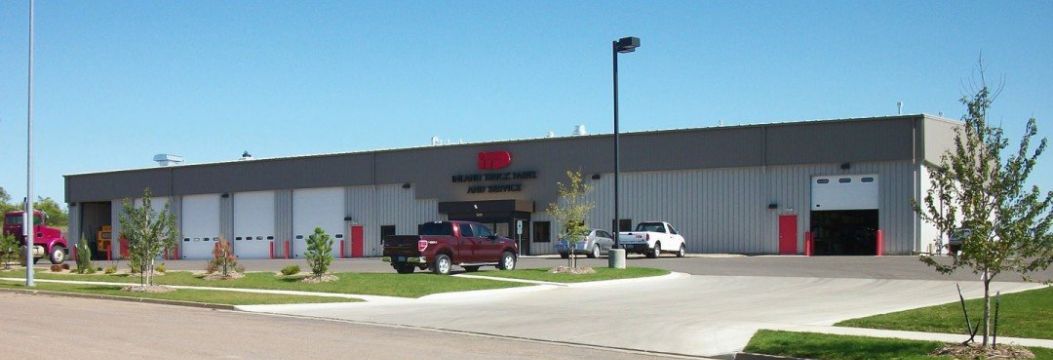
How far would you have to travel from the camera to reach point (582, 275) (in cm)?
2981

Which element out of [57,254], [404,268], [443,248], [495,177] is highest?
[495,177]

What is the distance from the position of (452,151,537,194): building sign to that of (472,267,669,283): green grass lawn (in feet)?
72.0

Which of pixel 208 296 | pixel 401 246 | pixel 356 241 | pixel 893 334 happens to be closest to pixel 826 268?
pixel 401 246

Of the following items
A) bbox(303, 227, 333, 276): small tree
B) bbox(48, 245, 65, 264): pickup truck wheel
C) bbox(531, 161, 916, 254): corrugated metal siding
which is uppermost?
Answer: bbox(531, 161, 916, 254): corrugated metal siding

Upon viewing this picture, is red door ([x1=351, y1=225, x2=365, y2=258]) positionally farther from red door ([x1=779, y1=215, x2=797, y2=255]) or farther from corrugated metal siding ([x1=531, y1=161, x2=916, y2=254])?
red door ([x1=779, y1=215, x2=797, y2=255])

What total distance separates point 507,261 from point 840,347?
20.2 meters

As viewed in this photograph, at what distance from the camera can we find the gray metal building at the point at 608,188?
44188 mm

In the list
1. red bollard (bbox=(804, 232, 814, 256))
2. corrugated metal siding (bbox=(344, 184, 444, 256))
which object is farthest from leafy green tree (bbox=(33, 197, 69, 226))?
red bollard (bbox=(804, 232, 814, 256))

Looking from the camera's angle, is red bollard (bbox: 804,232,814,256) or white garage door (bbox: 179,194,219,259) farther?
white garage door (bbox: 179,194,219,259)

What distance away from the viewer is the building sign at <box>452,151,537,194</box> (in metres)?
53.9

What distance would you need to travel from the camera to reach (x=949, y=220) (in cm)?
1220

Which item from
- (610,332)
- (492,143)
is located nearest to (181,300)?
(610,332)

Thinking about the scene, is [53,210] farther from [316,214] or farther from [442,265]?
[442,265]

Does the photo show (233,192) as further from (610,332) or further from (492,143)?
(610,332)
